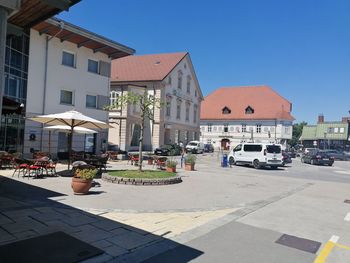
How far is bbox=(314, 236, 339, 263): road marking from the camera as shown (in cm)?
574

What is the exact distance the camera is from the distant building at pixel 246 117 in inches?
2537

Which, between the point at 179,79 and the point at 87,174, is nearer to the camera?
the point at 87,174

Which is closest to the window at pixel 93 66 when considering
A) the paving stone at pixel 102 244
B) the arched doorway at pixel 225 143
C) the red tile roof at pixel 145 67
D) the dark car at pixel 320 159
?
the red tile roof at pixel 145 67

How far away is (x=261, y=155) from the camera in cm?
2664

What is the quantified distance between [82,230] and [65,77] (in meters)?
19.6

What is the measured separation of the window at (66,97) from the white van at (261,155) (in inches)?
582

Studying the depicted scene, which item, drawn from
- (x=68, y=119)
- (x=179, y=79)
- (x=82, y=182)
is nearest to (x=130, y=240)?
(x=82, y=182)

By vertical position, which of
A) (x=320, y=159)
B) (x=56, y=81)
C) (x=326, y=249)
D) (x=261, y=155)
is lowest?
(x=326, y=249)

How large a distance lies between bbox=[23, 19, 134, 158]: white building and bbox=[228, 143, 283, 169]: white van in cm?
1218

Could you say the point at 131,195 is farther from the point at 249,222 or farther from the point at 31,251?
the point at 31,251

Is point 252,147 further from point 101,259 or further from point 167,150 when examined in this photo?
point 101,259

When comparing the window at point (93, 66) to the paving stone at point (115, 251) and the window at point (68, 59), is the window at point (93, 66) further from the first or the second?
the paving stone at point (115, 251)

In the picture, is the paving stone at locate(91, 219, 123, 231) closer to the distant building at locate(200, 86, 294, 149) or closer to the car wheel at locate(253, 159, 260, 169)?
the car wheel at locate(253, 159, 260, 169)

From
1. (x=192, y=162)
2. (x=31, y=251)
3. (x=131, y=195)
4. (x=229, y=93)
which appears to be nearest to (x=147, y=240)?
(x=31, y=251)
